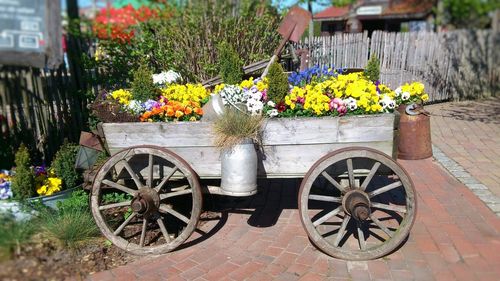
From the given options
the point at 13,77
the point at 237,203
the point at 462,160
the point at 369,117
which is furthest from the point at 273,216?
the point at 462,160

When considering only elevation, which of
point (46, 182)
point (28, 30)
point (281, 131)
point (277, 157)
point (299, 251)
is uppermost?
point (28, 30)

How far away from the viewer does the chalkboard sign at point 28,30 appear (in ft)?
5.36

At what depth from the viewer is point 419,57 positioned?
9.11 m

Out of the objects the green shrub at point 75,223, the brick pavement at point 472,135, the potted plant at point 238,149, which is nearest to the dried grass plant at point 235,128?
the potted plant at point 238,149

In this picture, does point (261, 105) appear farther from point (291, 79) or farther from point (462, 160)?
point (462, 160)

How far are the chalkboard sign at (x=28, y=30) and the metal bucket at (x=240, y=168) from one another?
1.33 m

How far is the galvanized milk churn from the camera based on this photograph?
14.4 feet

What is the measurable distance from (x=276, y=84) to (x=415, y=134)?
2.10 m

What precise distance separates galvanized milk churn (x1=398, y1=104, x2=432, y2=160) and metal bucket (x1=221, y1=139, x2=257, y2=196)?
221 cm

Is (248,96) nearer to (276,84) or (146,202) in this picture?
(276,84)

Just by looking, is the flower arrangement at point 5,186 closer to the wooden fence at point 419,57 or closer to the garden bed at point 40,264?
the garden bed at point 40,264

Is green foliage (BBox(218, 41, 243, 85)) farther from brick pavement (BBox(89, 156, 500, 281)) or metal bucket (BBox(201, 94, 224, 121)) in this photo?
brick pavement (BBox(89, 156, 500, 281))

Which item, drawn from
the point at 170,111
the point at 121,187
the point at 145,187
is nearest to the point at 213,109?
the point at 170,111

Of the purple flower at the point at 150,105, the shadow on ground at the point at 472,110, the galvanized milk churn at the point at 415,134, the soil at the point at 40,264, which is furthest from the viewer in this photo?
the shadow on ground at the point at 472,110
